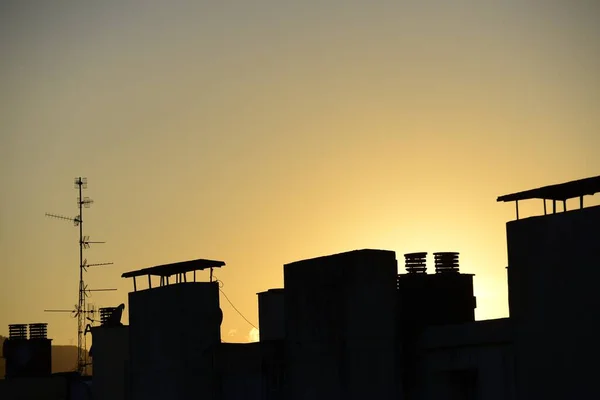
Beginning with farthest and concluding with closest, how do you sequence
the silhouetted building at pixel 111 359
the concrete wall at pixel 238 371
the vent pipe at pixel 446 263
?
the silhouetted building at pixel 111 359, the concrete wall at pixel 238 371, the vent pipe at pixel 446 263

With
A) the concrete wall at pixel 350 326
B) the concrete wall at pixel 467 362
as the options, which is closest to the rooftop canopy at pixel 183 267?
the concrete wall at pixel 350 326

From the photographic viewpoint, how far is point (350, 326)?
1711 inches

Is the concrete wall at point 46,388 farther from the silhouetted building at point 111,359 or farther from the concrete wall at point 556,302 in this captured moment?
the concrete wall at point 556,302

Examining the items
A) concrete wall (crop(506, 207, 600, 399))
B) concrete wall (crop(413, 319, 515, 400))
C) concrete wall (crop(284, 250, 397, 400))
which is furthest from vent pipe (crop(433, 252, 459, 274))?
concrete wall (crop(506, 207, 600, 399))

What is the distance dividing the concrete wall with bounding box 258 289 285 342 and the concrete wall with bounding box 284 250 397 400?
526 inches

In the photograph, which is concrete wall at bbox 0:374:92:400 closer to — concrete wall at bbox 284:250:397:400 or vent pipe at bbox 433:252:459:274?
concrete wall at bbox 284:250:397:400

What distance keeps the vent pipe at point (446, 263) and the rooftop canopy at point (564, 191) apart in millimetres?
7563

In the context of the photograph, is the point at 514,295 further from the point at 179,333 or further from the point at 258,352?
the point at 179,333

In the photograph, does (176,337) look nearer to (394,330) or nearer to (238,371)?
(238,371)

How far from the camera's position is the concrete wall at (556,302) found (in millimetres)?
34562

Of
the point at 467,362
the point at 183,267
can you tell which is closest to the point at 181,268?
the point at 183,267

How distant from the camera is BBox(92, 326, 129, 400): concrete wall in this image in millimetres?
62500

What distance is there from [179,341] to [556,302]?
20.1 metres

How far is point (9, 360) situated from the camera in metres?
70.4
